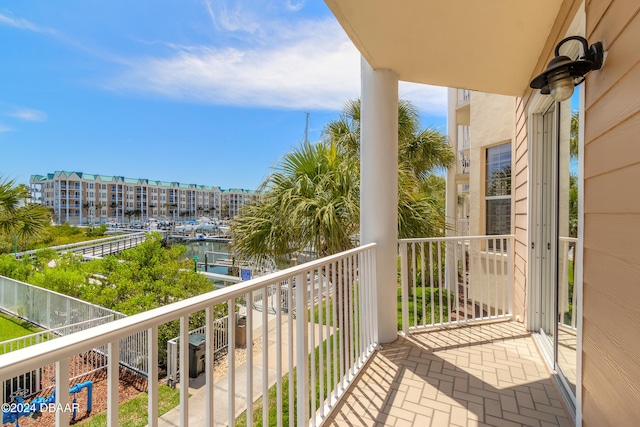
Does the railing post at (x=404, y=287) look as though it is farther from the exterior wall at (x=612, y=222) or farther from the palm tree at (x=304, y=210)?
the exterior wall at (x=612, y=222)

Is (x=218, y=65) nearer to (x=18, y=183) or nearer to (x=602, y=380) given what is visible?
(x=18, y=183)

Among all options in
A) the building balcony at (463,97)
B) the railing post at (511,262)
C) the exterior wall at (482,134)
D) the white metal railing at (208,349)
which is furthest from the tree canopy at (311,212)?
the building balcony at (463,97)

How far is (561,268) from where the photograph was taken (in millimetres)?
2367

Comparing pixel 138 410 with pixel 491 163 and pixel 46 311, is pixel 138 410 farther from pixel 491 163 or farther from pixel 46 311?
pixel 491 163

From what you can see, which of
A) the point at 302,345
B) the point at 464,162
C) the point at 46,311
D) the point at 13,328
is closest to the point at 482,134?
the point at 464,162

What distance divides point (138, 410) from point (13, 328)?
7.22 meters

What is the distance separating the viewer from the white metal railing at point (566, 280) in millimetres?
2074

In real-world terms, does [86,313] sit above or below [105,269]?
below

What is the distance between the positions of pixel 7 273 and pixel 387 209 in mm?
12021

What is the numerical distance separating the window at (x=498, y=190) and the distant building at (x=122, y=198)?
31820mm

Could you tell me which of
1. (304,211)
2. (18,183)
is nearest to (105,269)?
(18,183)

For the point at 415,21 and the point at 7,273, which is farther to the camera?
the point at 7,273

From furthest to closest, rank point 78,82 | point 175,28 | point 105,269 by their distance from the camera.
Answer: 1. point 78,82
2. point 175,28
3. point 105,269

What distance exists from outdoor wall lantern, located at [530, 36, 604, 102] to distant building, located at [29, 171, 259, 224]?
34577mm
